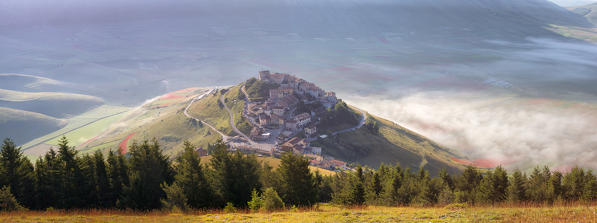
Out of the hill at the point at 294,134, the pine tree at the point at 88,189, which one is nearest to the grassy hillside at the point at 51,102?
the hill at the point at 294,134

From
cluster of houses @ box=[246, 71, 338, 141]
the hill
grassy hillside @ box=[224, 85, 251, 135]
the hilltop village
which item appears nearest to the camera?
the hilltop village

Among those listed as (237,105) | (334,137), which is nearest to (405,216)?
(334,137)

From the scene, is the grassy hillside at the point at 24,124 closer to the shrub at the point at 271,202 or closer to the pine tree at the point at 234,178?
the pine tree at the point at 234,178

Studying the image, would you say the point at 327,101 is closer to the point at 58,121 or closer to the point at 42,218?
the point at 42,218

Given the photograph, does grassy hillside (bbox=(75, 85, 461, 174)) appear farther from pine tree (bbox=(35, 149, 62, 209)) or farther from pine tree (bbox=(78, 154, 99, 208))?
pine tree (bbox=(35, 149, 62, 209))

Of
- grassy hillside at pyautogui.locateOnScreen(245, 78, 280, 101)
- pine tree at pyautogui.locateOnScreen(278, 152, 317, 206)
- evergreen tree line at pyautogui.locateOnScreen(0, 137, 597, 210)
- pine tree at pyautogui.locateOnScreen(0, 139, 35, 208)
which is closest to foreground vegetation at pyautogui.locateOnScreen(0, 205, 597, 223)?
evergreen tree line at pyautogui.locateOnScreen(0, 137, 597, 210)

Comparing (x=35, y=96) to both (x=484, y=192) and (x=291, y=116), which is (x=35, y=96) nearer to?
(x=291, y=116)

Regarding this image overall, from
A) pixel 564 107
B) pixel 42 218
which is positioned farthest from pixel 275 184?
pixel 564 107
